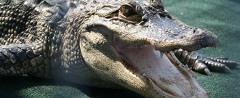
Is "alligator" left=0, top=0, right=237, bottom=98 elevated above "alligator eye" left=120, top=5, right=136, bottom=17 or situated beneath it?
situated beneath

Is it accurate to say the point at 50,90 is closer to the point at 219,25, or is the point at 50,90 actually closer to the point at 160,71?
the point at 160,71

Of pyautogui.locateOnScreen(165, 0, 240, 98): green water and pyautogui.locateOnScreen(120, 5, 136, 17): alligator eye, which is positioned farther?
pyautogui.locateOnScreen(165, 0, 240, 98): green water

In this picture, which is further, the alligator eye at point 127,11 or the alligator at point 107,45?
the alligator eye at point 127,11

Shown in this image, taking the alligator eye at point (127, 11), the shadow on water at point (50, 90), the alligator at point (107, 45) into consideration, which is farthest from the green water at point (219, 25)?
the alligator eye at point (127, 11)

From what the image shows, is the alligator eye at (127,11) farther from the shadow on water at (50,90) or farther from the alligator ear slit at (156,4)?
the shadow on water at (50,90)

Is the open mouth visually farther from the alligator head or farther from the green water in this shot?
the green water

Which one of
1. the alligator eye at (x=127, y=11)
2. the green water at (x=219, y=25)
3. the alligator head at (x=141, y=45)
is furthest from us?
the green water at (x=219, y=25)

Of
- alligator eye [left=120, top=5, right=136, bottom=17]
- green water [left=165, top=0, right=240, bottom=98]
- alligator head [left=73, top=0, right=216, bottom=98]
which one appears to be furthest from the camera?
green water [left=165, top=0, right=240, bottom=98]

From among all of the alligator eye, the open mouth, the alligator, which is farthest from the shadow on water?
the alligator eye

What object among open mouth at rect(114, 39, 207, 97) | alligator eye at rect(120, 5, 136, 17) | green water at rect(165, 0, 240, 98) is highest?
alligator eye at rect(120, 5, 136, 17)
